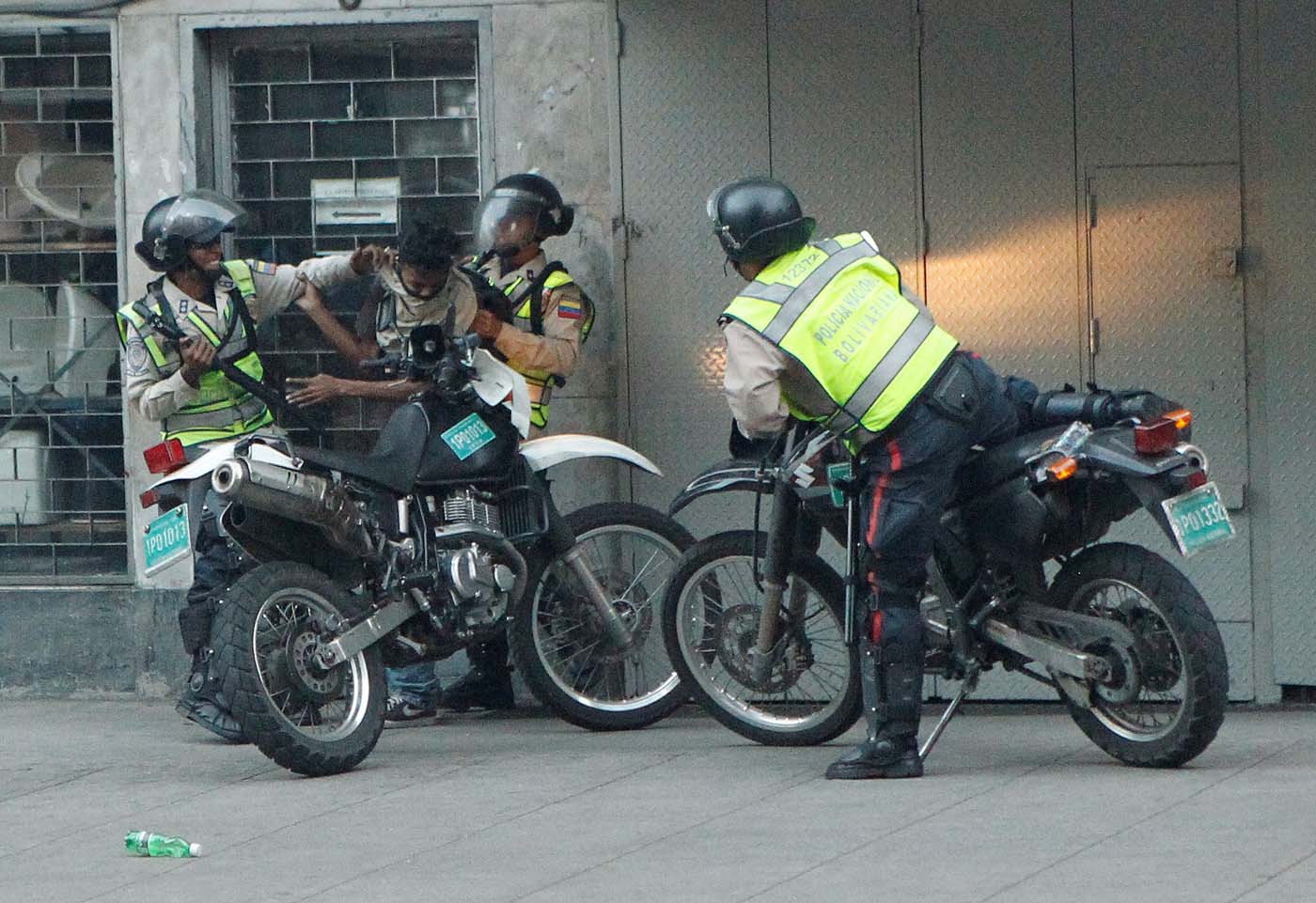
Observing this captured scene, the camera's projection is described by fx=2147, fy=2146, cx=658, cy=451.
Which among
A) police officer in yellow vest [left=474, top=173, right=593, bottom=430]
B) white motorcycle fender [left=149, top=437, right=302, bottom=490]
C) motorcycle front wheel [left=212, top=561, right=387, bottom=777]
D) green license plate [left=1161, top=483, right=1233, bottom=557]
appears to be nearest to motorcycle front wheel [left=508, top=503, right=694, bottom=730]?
police officer in yellow vest [left=474, top=173, right=593, bottom=430]

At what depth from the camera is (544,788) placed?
6.68m

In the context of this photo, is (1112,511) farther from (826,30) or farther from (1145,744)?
(826,30)

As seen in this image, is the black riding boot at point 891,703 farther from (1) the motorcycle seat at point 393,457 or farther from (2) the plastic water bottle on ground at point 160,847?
(2) the plastic water bottle on ground at point 160,847

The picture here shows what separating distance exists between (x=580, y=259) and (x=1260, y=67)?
2.69 metres

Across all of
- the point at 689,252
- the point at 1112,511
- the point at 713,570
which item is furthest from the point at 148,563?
the point at 1112,511

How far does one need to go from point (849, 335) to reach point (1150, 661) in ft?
4.35

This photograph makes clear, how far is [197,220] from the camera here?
25.7ft

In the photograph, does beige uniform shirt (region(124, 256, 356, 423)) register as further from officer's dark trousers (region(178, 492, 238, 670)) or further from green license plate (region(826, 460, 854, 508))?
green license plate (region(826, 460, 854, 508))

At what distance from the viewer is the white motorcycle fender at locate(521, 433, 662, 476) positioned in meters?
7.73

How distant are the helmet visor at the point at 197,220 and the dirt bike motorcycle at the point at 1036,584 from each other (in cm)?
203

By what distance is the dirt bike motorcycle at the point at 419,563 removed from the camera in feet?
22.5

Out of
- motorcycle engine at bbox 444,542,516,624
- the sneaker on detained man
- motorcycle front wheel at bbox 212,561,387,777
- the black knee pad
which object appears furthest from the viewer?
the sneaker on detained man

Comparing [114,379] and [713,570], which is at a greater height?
[114,379]

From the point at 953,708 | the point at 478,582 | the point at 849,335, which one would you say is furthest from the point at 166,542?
the point at 953,708
